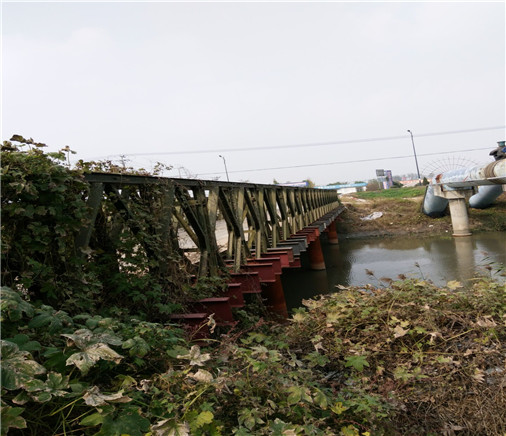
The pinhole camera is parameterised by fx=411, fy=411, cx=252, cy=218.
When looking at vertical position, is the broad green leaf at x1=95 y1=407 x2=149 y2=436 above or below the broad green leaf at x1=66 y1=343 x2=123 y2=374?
below

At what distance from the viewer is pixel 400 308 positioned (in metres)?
4.66

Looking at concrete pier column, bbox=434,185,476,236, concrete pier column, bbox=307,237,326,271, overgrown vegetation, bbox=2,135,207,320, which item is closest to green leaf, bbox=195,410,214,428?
overgrown vegetation, bbox=2,135,207,320

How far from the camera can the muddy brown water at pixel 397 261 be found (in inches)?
499

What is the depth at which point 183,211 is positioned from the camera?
5652 mm

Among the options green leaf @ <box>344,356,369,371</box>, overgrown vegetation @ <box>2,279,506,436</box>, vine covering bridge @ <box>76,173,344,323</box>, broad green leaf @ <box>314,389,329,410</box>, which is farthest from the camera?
vine covering bridge @ <box>76,173,344,323</box>

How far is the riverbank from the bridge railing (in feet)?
58.7

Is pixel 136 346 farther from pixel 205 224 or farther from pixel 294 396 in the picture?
pixel 205 224

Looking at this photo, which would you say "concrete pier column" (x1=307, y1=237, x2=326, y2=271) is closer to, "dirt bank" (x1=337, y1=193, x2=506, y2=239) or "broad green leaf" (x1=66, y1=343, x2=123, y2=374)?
"dirt bank" (x1=337, y1=193, x2=506, y2=239)

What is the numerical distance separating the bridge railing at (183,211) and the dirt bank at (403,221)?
1788 centimetres

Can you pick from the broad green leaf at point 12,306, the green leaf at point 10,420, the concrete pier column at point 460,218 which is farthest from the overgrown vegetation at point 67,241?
the concrete pier column at point 460,218

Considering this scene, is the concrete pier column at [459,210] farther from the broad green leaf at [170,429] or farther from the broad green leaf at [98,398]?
the broad green leaf at [98,398]

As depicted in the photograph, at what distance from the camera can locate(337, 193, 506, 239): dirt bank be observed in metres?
23.5

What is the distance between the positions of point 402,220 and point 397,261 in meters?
11.1

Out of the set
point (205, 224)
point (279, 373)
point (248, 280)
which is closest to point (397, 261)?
point (248, 280)
